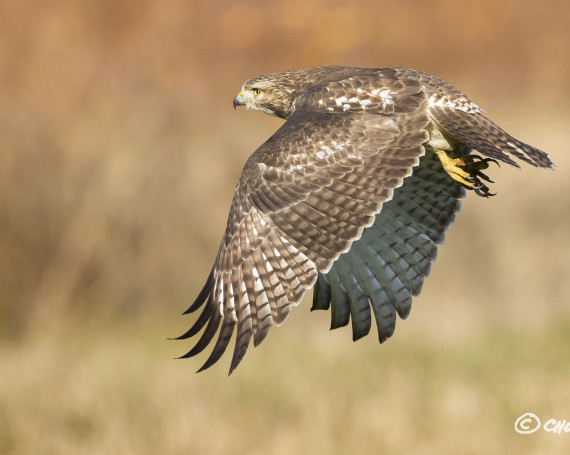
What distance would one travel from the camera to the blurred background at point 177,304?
13680mm

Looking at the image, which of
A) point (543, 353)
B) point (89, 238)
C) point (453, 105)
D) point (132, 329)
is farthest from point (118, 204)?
point (453, 105)

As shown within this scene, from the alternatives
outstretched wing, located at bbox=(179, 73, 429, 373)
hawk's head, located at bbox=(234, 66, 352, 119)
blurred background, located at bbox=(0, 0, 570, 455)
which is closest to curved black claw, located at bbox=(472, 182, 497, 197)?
outstretched wing, located at bbox=(179, 73, 429, 373)

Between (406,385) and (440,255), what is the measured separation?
134 inches

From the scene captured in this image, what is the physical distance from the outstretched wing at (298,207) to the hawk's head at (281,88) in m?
1.09

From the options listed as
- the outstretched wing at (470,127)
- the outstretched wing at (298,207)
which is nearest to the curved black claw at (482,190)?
the outstretched wing at (470,127)

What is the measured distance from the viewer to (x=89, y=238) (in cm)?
1541

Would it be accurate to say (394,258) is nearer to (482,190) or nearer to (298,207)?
(482,190)

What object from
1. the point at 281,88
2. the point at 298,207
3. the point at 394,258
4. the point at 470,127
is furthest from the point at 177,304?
the point at 298,207

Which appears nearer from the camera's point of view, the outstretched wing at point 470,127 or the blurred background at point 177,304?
the outstretched wing at point 470,127

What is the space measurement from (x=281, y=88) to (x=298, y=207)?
184 centimetres

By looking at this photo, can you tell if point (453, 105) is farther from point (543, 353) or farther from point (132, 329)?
point (132, 329)

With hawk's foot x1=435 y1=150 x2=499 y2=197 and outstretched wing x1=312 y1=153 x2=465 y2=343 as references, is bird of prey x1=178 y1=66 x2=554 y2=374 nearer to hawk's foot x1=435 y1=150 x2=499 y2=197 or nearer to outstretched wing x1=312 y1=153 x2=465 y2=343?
hawk's foot x1=435 y1=150 x2=499 y2=197

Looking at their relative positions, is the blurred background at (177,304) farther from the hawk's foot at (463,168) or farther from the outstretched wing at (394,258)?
the hawk's foot at (463,168)

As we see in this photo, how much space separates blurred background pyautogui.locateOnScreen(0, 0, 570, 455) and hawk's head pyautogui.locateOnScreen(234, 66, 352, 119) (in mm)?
5719
